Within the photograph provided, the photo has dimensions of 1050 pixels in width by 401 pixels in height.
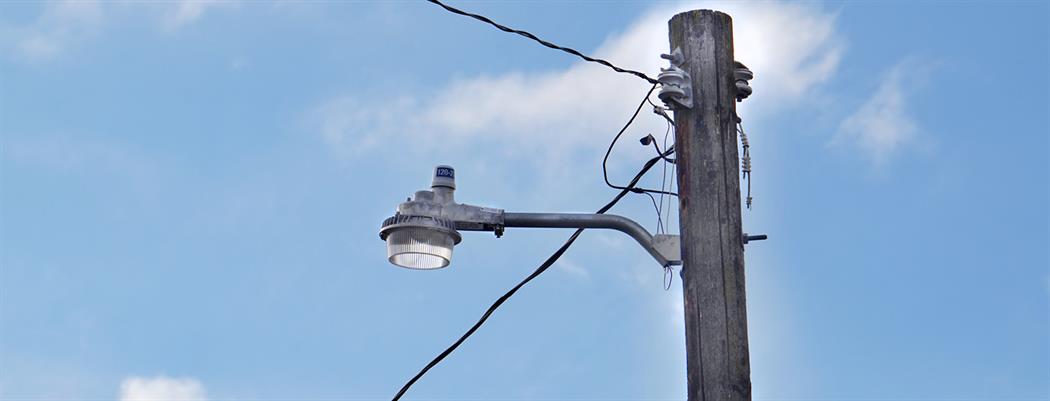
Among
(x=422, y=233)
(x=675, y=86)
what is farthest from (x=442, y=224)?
(x=675, y=86)

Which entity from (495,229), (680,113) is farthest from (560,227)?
(680,113)

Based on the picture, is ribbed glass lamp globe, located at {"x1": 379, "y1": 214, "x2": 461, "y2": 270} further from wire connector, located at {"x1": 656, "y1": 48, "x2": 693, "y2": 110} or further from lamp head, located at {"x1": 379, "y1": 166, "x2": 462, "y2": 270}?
wire connector, located at {"x1": 656, "y1": 48, "x2": 693, "y2": 110}

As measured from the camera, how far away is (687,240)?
6.97 metres

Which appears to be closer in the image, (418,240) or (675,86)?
(675,86)

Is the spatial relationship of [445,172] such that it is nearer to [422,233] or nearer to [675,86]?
[422,233]

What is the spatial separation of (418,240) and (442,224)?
136mm

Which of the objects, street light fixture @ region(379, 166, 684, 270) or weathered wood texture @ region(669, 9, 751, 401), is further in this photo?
street light fixture @ region(379, 166, 684, 270)

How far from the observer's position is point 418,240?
24.6 feet

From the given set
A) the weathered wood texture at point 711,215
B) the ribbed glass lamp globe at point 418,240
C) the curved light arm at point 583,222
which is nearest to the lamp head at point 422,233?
the ribbed glass lamp globe at point 418,240

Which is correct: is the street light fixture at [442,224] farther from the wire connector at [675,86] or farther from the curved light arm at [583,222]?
the wire connector at [675,86]

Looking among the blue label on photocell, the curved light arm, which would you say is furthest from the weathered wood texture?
the blue label on photocell

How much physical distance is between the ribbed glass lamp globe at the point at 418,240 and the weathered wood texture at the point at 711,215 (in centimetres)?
117

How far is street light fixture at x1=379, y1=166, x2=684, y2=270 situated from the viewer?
7.45 m

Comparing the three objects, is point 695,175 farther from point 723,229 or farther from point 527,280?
point 527,280
